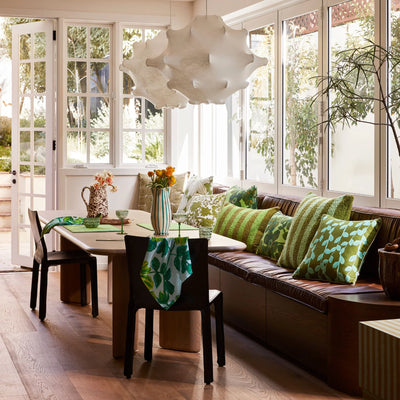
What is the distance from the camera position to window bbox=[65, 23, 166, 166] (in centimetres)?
725

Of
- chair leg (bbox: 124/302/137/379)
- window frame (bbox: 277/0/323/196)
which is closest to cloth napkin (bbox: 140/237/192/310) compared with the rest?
chair leg (bbox: 124/302/137/379)

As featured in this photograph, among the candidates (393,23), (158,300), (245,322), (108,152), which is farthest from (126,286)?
(108,152)

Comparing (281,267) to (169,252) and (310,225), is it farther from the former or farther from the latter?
(169,252)

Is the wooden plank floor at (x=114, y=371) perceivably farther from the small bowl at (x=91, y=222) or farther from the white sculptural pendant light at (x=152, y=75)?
the white sculptural pendant light at (x=152, y=75)

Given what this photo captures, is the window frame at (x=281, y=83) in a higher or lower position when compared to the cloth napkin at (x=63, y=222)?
higher

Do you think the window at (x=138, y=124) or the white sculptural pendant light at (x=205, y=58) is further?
the window at (x=138, y=124)

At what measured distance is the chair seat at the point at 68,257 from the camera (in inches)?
208

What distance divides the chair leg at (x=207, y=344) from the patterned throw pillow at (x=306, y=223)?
1.03m

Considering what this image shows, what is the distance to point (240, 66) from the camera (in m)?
3.59

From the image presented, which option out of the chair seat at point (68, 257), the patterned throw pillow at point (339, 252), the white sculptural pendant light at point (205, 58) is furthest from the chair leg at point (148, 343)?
the white sculptural pendant light at point (205, 58)

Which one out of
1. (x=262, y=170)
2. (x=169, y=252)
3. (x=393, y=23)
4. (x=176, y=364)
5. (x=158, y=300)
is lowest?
(x=176, y=364)

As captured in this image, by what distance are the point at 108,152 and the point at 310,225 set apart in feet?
11.1

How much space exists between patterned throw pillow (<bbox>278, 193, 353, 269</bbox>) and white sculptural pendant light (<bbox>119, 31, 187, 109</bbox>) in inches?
43.3

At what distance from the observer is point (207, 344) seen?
12.2 ft
